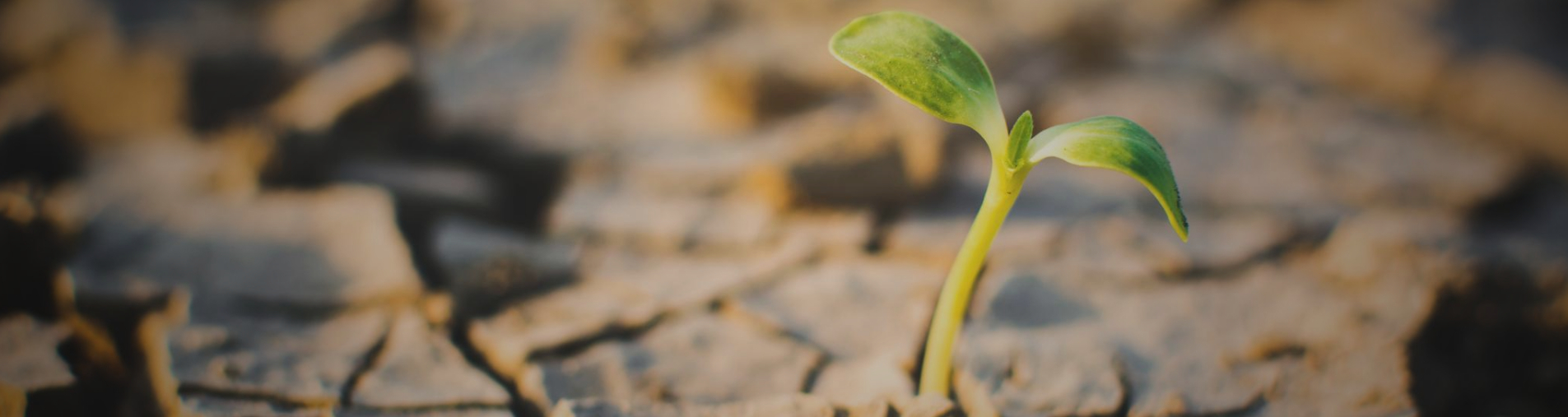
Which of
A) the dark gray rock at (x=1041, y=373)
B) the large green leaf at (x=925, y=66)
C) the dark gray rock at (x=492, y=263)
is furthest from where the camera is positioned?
the dark gray rock at (x=492, y=263)

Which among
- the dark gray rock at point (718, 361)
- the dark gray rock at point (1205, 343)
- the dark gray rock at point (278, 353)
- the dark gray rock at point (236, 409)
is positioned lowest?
the dark gray rock at point (1205, 343)

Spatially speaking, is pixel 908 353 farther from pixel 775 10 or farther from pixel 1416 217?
pixel 775 10

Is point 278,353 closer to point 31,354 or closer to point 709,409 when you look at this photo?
point 31,354

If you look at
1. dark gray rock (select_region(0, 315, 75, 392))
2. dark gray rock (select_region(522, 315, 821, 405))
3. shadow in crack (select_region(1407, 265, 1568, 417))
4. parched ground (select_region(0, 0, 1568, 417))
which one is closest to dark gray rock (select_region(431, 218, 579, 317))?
parched ground (select_region(0, 0, 1568, 417))

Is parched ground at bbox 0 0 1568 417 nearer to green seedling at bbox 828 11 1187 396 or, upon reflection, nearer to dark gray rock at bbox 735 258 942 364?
dark gray rock at bbox 735 258 942 364

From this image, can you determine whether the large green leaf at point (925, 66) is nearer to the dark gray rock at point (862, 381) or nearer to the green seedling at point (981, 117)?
the green seedling at point (981, 117)

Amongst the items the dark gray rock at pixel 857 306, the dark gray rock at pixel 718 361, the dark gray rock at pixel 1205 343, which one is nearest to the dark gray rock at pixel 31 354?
the dark gray rock at pixel 718 361

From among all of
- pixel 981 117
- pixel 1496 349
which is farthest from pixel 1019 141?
pixel 1496 349
